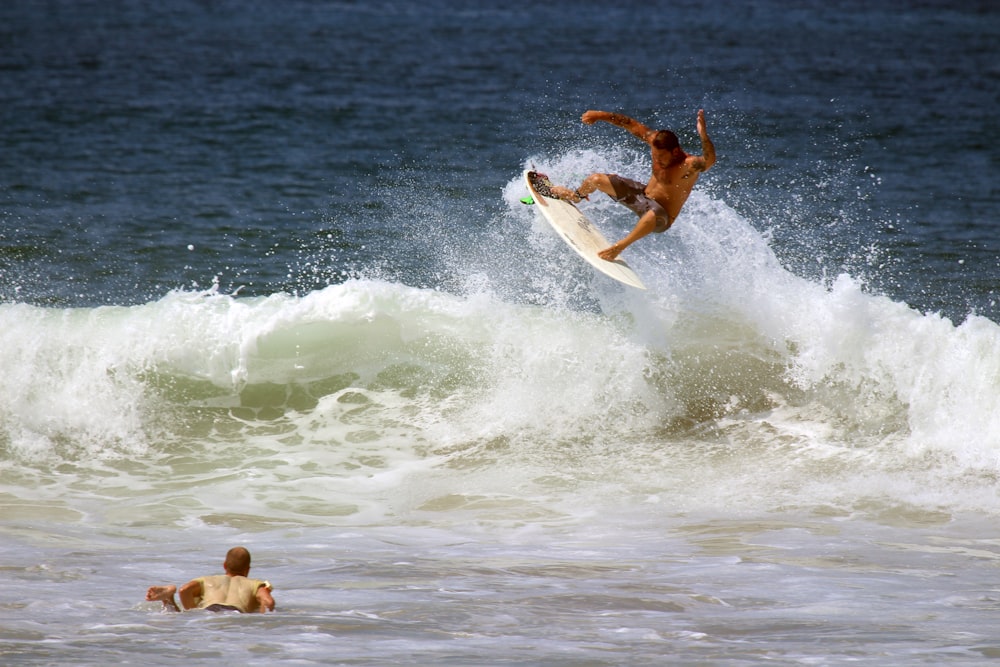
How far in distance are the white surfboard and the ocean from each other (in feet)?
2.35

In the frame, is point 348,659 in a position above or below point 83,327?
below

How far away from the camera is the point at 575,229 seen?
11.4 metres

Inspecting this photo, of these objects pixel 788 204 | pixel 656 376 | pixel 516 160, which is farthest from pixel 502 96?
pixel 656 376

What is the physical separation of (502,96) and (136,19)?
2917 centimetres

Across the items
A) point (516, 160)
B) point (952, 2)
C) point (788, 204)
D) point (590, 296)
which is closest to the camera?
point (590, 296)

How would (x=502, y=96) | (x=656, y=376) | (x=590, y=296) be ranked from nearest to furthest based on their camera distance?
1. (x=656, y=376)
2. (x=590, y=296)
3. (x=502, y=96)

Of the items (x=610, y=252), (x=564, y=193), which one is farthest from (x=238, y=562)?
(x=564, y=193)

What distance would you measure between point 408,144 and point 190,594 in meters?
18.5

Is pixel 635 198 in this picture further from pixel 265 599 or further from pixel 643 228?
pixel 265 599

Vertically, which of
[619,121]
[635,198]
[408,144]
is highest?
[408,144]

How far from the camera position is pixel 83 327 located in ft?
40.4

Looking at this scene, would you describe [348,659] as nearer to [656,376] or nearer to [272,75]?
[656,376]

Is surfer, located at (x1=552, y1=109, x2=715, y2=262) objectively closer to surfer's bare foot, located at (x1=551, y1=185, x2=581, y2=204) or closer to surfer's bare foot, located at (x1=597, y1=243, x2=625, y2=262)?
surfer's bare foot, located at (x1=597, y1=243, x2=625, y2=262)

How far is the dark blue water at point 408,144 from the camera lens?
16.2m
